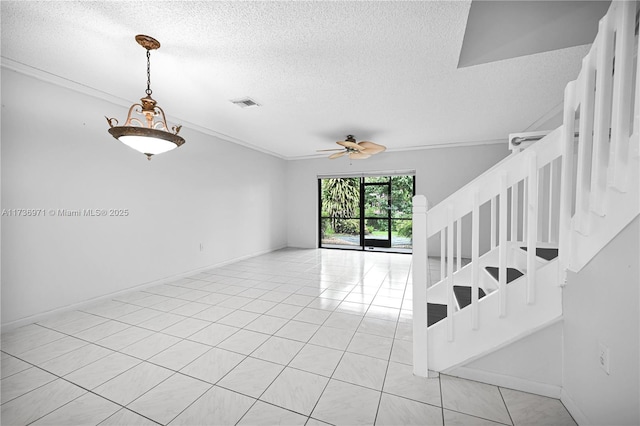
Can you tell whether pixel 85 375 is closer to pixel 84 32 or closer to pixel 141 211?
pixel 141 211

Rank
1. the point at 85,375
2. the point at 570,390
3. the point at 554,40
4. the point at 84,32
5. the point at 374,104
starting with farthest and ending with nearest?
the point at 374,104 < the point at 554,40 < the point at 84,32 < the point at 85,375 < the point at 570,390

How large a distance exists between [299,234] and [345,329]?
4.84m

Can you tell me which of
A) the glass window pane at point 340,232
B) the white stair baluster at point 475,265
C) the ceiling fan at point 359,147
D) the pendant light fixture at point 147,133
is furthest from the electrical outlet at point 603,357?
the glass window pane at point 340,232

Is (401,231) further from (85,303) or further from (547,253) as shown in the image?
(85,303)

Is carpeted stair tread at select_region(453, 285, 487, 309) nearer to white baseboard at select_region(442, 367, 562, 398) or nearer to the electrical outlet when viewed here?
white baseboard at select_region(442, 367, 562, 398)

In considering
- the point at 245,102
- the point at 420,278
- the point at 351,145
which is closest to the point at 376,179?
the point at 351,145

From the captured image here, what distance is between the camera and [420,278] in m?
1.75

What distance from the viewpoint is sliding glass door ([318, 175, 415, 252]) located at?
23.2 feet

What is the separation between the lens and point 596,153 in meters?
1.27

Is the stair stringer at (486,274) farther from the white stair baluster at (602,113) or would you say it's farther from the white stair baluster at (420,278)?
the white stair baluster at (602,113)

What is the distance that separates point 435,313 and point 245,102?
3.30m

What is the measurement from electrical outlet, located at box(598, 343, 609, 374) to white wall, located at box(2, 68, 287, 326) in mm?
4431

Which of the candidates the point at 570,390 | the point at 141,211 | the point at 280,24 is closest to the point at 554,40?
the point at 280,24

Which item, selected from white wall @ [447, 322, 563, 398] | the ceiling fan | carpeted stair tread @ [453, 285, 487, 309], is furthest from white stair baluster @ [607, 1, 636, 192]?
the ceiling fan
